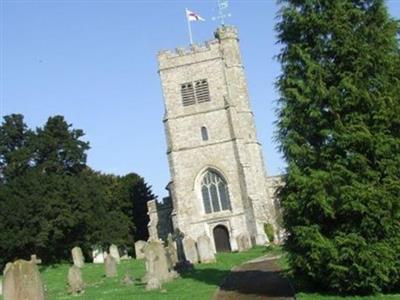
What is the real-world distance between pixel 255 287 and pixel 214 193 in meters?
28.6

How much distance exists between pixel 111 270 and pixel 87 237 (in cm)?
1628

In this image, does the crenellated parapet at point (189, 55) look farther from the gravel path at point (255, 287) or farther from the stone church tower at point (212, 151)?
the gravel path at point (255, 287)

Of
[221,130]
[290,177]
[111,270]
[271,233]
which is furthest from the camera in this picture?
[221,130]

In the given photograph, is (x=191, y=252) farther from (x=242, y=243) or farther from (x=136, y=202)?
(x=136, y=202)

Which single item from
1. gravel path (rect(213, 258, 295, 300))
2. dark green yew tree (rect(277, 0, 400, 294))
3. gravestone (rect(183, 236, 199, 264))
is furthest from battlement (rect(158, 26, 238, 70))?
dark green yew tree (rect(277, 0, 400, 294))

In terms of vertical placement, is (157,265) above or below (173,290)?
above

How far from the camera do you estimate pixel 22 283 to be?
9.74 meters

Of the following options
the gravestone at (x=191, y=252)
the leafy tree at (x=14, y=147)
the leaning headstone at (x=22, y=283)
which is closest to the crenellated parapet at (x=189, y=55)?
the leafy tree at (x=14, y=147)

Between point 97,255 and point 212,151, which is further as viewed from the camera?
point 212,151

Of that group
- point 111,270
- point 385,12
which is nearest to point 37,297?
point 385,12

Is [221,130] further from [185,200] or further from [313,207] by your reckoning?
[313,207]

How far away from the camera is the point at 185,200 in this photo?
44.1m

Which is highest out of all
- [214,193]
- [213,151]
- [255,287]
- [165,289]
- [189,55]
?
[189,55]

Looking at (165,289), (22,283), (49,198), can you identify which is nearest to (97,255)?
(49,198)
